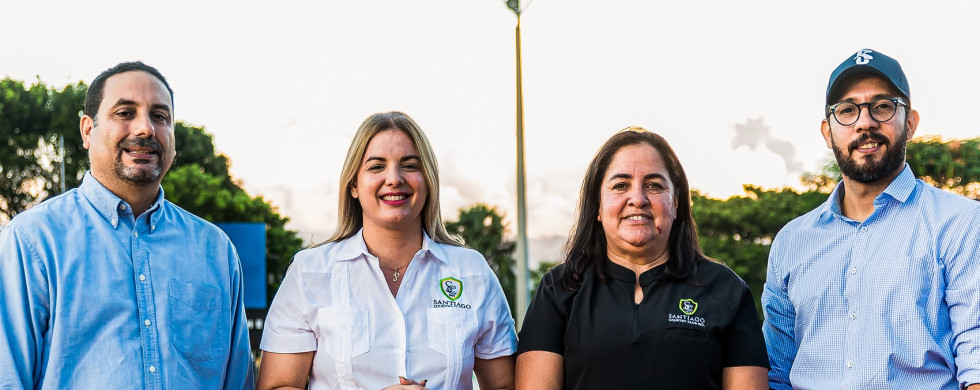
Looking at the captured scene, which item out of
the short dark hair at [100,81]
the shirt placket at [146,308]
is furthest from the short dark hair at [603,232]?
the short dark hair at [100,81]

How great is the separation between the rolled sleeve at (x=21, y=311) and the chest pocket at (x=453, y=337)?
1.77 meters

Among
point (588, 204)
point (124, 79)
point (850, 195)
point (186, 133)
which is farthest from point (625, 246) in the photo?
point (186, 133)

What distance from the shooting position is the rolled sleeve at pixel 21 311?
13.5 feet

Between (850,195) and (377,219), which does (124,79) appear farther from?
(850,195)

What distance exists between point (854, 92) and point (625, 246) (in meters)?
1.48

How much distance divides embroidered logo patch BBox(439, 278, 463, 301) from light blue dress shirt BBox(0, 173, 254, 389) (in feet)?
3.62

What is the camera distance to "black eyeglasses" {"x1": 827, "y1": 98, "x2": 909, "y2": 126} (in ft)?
15.9

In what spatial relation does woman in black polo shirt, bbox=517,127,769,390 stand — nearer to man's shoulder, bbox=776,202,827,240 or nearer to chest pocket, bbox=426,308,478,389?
chest pocket, bbox=426,308,478,389

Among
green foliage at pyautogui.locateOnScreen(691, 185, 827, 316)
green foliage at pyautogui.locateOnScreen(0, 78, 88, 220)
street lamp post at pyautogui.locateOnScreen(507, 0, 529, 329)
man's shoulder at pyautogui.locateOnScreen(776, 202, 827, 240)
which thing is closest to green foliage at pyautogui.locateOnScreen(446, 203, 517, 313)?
green foliage at pyautogui.locateOnScreen(691, 185, 827, 316)

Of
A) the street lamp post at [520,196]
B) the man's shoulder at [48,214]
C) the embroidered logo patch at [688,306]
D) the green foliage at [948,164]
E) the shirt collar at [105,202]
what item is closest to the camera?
the man's shoulder at [48,214]

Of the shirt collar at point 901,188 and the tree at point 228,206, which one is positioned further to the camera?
the tree at point 228,206

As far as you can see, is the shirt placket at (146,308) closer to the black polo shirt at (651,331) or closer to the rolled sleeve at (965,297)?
the black polo shirt at (651,331)

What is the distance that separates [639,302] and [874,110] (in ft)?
5.22

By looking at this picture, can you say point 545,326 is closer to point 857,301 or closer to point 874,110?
point 857,301
